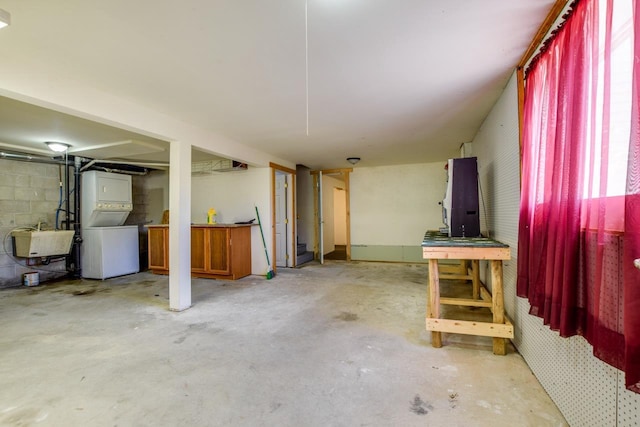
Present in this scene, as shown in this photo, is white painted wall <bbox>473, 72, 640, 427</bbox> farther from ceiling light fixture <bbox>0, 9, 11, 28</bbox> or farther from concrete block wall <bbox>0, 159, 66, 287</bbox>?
concrete block wall <bbox>0, 159, 66, 287</bbox>

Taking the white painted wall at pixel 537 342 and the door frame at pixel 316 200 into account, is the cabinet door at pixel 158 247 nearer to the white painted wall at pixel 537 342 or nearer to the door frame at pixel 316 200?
the door frame at pixel 316 200

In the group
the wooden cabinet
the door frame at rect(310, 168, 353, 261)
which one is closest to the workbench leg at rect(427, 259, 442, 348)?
the wooden cabinet

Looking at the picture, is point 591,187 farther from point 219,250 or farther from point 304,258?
point 304,258

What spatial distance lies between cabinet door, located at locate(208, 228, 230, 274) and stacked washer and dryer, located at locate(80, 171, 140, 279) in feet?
6.58

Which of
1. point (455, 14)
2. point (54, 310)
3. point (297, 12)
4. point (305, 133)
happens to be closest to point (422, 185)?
point (305, 133)

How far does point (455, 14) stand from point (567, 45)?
62 centimetres

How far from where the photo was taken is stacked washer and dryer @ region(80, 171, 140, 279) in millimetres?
5266

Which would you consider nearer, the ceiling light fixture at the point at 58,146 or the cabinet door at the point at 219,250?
the ceiling light fixture at the point at 58,146

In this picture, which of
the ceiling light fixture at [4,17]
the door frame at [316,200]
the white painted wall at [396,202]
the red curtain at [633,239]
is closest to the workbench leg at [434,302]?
the red curtain at [633,239]

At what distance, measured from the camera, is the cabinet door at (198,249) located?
5230 mm

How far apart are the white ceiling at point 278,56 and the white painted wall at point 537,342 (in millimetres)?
480

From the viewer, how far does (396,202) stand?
6.75 metres

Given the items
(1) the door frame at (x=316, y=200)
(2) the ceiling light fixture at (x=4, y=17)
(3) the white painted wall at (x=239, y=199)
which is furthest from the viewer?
(1) the door frame at (x=316, y=200)

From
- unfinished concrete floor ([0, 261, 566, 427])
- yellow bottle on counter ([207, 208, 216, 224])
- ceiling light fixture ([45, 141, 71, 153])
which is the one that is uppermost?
ceiling light fixture ([45, 141, 71, 153])
